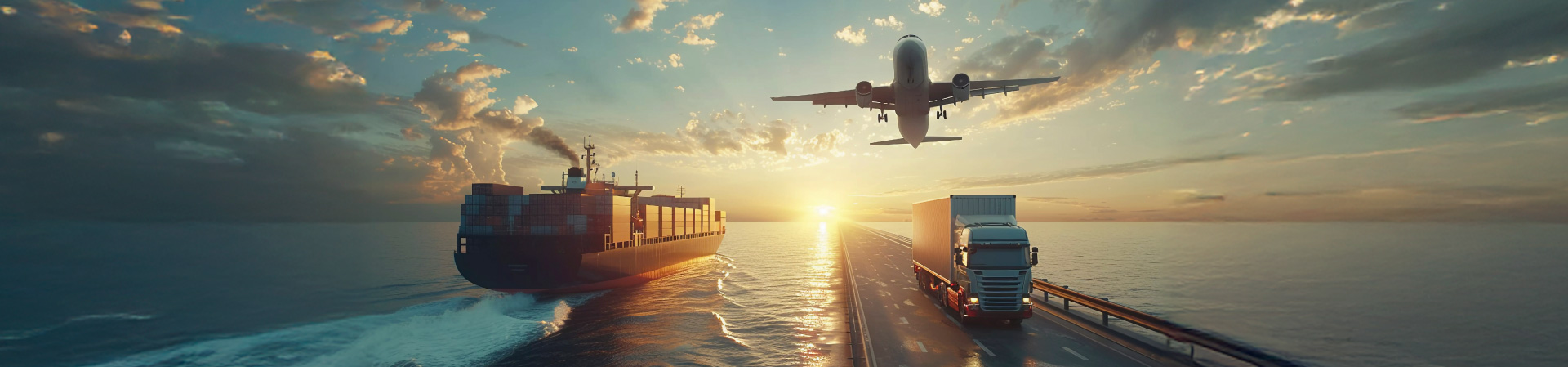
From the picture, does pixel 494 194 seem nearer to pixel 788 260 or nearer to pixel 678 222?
pixel 678 222

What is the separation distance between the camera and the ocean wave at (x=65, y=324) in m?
39.1

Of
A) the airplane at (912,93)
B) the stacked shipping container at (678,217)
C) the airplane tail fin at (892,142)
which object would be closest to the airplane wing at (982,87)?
the airplane at (912,93)

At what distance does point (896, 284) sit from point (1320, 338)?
1055 inches

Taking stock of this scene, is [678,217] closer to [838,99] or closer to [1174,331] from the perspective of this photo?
[838,99]

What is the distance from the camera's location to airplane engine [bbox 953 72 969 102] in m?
23.1

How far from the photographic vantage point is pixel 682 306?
41.8 m

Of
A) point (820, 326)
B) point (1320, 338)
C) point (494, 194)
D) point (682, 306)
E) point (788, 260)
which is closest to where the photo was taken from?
point (820, 326)

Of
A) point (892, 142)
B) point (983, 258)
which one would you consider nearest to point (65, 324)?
point (892, 142)

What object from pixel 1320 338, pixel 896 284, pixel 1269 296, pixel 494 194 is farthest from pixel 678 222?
pixel 1269 296

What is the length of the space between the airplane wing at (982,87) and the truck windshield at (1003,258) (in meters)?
6.78

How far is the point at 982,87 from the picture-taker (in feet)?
89.0

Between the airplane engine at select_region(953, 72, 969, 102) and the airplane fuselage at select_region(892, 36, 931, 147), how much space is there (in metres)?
1.12

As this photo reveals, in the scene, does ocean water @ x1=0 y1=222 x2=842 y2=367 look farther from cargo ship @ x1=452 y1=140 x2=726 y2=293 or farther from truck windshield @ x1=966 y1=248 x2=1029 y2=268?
truck windshield @ x1=966 y1=248 x2=1029 y2=268

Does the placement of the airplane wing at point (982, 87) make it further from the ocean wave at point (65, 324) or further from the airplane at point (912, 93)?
the ocean wave at point (65, 324)
